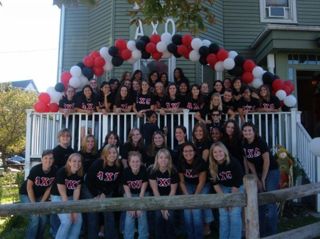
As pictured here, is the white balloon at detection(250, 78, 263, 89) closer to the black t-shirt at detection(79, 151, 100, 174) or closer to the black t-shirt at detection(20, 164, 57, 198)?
the black t-shirt at detection(79, 151, 100, 174)

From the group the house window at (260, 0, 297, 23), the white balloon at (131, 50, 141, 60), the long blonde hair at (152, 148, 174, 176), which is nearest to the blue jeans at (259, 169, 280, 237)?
the long blonde hair at (152, 148, 174, 176)

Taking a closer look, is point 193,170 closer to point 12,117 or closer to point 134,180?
point 134,180

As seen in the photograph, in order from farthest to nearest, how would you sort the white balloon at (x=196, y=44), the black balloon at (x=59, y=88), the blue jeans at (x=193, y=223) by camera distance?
the white balloon at (x=196, y=44) → the black balloon at (x=59, y=88) → the blue jeans at (x=193, y=223)

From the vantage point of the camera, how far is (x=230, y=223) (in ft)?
17.0

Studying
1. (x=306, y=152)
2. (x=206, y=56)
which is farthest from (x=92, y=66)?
(x=306, y=152)

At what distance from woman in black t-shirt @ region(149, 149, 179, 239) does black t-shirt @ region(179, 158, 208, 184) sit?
224mm

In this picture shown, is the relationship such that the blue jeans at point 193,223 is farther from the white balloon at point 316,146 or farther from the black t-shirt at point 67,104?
the black t-shirt at point 67,104

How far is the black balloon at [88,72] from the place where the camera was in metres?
8.34

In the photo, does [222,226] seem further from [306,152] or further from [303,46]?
[303,46]

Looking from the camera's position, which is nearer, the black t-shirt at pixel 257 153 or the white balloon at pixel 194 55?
the black t-shirt at pixel 257 153

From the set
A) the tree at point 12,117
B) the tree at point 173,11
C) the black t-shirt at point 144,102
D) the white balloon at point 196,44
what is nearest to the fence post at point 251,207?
the tree at point 173,11

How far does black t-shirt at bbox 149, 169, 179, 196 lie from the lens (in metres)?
5.57

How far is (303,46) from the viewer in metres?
10.1

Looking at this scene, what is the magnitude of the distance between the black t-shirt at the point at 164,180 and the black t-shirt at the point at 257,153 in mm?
1285
